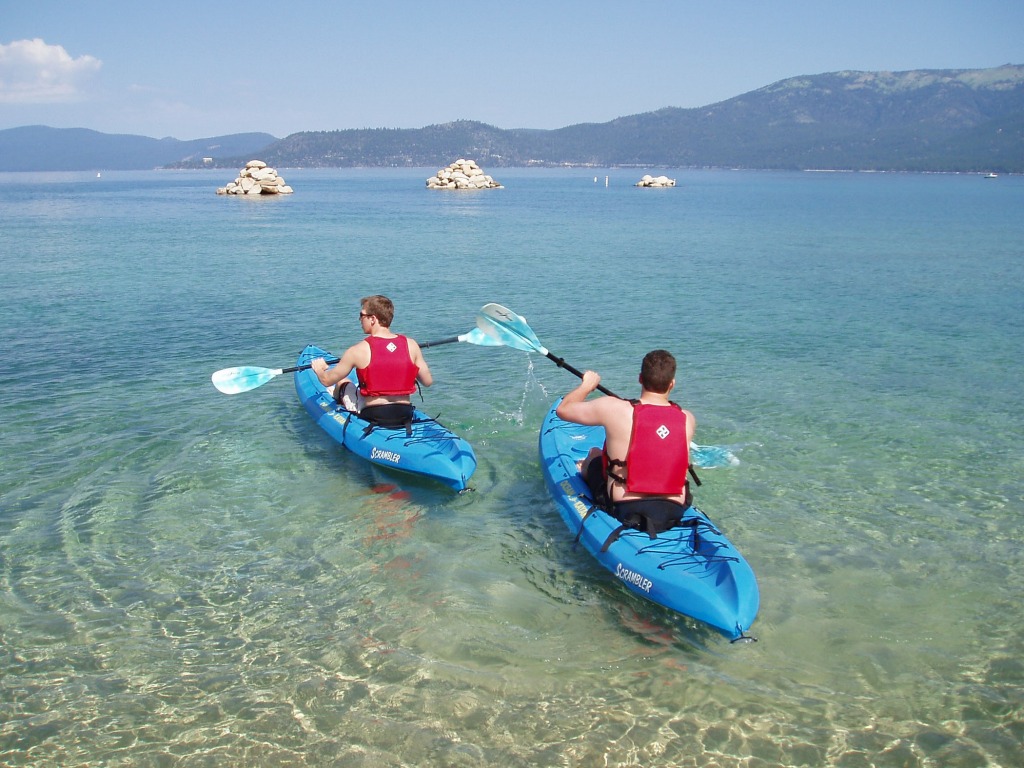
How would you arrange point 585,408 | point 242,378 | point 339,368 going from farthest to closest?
point 242,378 → point 339,368 → point 585,408

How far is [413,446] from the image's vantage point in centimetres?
803

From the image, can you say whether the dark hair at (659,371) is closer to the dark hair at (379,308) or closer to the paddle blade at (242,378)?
the dark hair at (379,308)

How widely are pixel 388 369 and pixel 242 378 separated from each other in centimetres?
265

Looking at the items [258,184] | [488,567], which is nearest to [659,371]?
[488,567]

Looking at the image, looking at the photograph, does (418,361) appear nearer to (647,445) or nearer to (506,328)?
(506,328)

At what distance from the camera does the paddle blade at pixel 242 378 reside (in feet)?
31.9

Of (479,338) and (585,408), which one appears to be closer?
(585,408)

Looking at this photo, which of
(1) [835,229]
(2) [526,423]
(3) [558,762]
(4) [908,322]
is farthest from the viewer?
(1) [835,229]

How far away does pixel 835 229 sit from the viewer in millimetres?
41562

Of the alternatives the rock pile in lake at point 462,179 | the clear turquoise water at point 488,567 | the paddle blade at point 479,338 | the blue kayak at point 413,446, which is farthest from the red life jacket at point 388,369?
the rock pile in lake at point 462,179

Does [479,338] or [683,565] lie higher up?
[479,338]

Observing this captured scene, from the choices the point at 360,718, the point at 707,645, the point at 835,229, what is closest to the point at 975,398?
the point at 707,645

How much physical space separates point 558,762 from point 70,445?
7.37m

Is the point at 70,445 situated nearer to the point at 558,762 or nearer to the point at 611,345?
the point at 558,762
